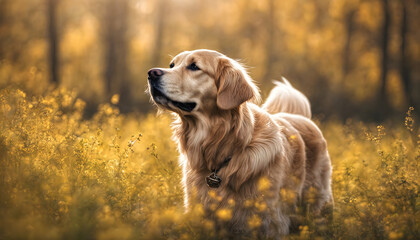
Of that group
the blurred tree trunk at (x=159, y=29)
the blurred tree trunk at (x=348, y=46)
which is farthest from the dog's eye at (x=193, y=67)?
the blurred tree trunk at (x=348, y=46)

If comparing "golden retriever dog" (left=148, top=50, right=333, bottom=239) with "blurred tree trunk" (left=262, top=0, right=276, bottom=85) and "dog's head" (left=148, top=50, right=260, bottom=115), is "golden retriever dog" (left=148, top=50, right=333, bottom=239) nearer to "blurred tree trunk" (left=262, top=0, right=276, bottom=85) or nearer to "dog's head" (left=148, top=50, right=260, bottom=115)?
"dog's head" (left=148, top=50, right=260, bottom=115)

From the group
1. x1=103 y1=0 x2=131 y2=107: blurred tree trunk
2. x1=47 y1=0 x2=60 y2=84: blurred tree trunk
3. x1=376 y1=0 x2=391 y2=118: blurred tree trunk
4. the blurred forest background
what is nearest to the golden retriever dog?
the blurred forest background

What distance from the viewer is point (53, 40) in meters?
12.9

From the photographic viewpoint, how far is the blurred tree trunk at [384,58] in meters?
13.8

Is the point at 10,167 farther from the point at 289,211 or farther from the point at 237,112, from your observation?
the point at 289,211

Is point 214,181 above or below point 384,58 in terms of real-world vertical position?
above

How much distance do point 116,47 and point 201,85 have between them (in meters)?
10.7

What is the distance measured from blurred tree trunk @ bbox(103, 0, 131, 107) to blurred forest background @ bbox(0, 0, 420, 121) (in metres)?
0.04

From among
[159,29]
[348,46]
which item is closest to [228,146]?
[159,29]

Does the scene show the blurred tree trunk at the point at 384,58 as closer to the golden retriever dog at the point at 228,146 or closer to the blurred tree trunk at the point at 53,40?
the golden retriever dog at the point at 228,146

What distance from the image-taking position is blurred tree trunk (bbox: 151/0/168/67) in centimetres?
1545

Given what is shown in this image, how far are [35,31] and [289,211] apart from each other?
15889 mm

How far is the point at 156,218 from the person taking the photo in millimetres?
2355

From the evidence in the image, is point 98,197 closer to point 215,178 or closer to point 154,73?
point 215,178
